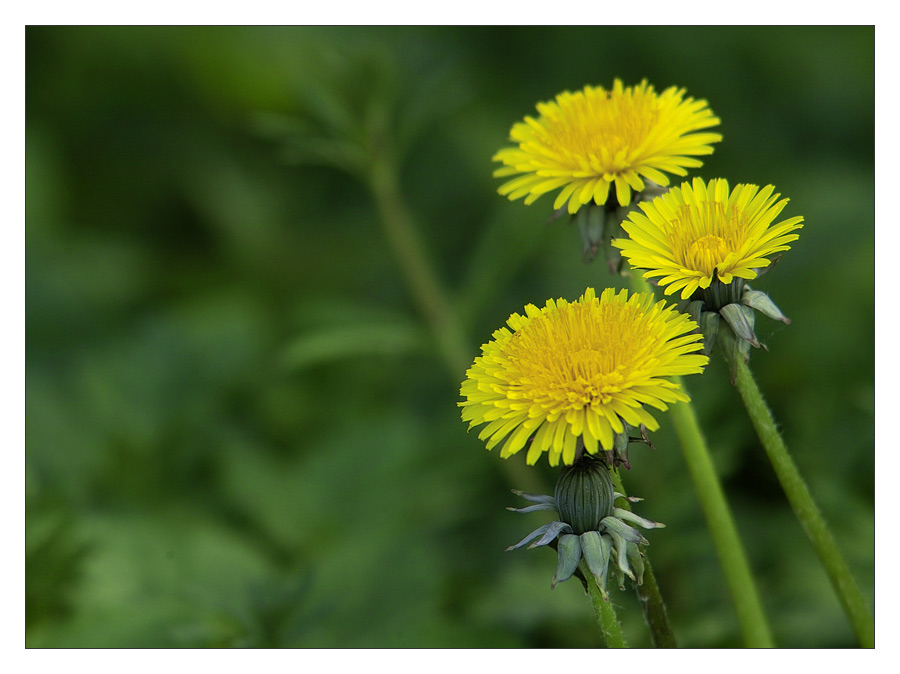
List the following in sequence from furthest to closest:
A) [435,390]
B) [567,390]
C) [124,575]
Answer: [435,390]
[124,575]
[567,390]

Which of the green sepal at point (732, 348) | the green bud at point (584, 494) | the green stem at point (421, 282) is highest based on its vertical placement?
the green stem at point (421, 282)

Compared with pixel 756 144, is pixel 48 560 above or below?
below

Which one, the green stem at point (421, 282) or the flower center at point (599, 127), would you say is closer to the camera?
the flower center at point (599, 127)

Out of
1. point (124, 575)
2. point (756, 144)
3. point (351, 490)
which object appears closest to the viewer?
point (124, 575)

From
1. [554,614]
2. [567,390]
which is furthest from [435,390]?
[567,390]

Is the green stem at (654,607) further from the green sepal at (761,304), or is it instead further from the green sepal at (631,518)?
the green sepal at (761,304)

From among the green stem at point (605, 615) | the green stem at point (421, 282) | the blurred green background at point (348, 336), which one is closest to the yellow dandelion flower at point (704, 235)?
the green stem at point (605, 615)
